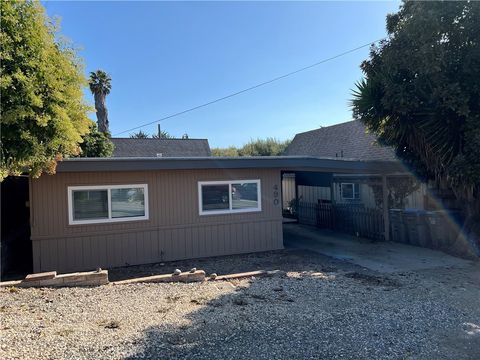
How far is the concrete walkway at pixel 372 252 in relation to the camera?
856 cm

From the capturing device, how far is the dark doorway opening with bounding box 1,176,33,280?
8.48 metres

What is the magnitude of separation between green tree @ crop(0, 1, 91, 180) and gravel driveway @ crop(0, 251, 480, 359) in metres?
2.21

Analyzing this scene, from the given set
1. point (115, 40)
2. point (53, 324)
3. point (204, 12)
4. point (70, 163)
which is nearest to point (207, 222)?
point (70, 163)

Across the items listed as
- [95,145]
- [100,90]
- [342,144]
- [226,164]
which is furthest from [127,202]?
[100,90]

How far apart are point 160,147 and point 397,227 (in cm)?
1834

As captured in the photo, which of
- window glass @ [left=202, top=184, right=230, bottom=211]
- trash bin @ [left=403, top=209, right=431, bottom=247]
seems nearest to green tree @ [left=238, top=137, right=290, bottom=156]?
trash bin @ [left=403, top=209, right=431, bottom=247]

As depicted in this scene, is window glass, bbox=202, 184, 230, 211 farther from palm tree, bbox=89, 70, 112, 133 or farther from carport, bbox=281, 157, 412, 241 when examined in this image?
palm tree, bbox=89, 70, 112, 133

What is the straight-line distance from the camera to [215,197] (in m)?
9.84

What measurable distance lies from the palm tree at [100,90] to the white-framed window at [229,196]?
58.3 feet

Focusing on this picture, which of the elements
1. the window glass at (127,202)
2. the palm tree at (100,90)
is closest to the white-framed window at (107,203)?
the window glass at (127,202)

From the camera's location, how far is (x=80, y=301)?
5.76 meters

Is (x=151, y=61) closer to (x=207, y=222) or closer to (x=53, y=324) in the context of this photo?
(x=207, y=222)

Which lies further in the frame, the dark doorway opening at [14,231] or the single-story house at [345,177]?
the single-story house at [345,177]

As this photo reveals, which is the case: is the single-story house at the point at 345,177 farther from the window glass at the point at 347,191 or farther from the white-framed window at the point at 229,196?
the white-framed window at the point at 229,196
